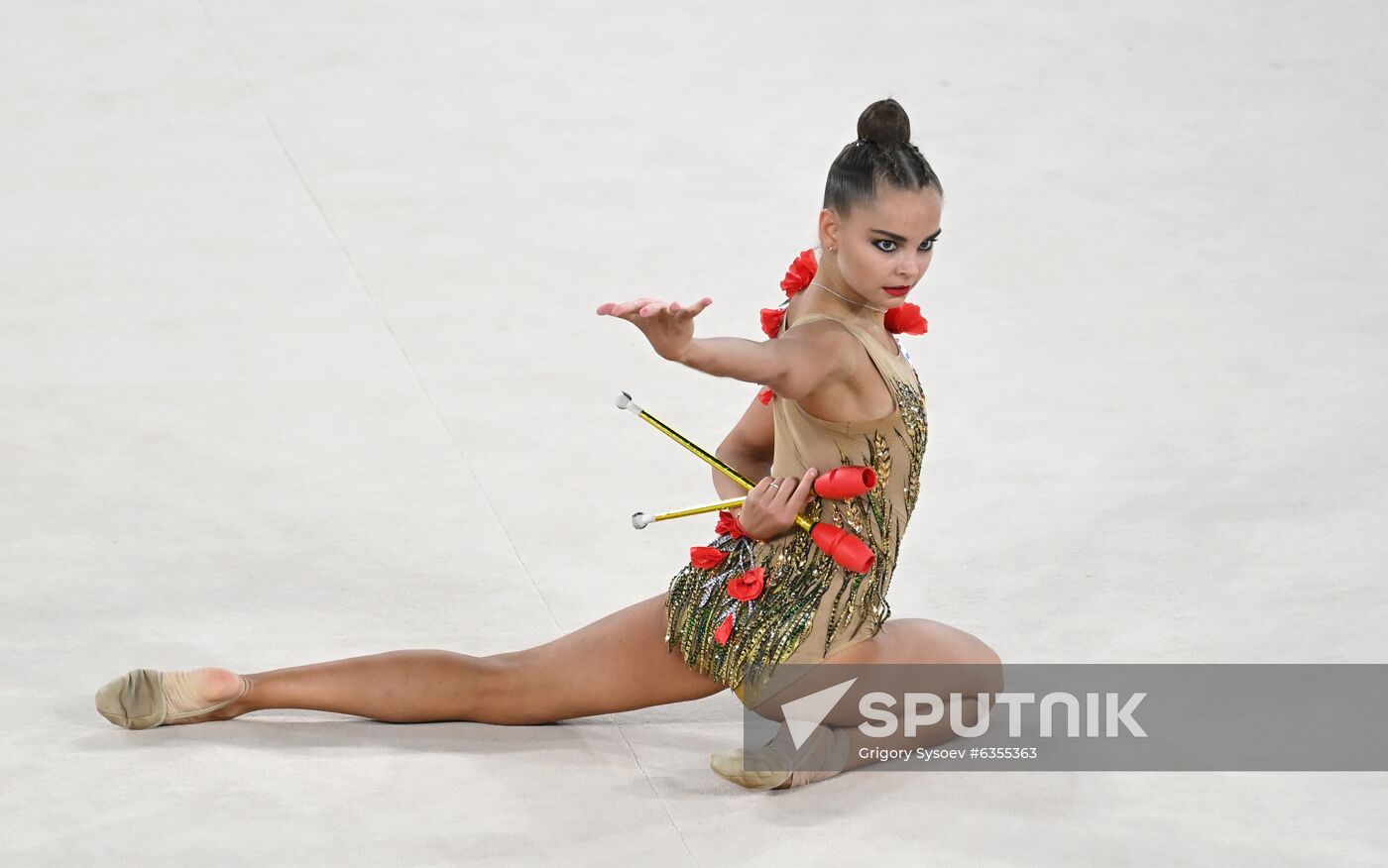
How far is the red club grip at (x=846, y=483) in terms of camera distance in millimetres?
2561

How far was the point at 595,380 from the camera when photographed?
4.40 m

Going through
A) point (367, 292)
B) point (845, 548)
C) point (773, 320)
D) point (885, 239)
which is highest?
point (885, 239)

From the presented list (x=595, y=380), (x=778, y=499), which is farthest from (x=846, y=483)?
(x=595, y=380)

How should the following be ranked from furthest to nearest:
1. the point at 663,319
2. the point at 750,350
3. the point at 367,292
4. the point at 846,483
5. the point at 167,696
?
the point at 367,292, the point at 167,696, the point at 846,483, the point at 750,350, the point at 663,319

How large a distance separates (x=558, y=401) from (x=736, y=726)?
149 centimetres

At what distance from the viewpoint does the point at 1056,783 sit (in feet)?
8.82

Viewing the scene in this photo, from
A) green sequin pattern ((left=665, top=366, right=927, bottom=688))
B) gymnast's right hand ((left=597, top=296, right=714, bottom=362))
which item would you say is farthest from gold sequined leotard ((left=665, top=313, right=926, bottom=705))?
gymnast's right hand ((left=597, top=296, right=714, bottom=362))

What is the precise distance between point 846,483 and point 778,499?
0.36 ft

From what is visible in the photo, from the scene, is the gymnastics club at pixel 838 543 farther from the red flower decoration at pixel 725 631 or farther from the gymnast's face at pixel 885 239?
the gymnast's face at pixel 885 239

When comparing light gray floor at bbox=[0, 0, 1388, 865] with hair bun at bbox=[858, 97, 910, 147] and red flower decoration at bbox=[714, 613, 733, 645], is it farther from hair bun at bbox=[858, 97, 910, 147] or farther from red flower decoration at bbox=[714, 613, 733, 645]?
hair bun at bbox=[858, 97, 910, 147]

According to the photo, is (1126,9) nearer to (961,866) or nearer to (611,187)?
(611,187)

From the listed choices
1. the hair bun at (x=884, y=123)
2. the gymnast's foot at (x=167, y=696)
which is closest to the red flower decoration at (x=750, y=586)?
the hair bun at (x=884, y=123)

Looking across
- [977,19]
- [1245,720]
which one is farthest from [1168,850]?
[977,19]

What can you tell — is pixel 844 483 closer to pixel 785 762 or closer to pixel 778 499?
pixel 778 499
